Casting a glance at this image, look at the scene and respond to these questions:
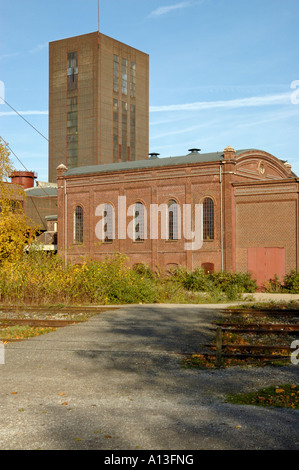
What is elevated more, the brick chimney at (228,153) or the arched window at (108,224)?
the brick chimney at (228,153)

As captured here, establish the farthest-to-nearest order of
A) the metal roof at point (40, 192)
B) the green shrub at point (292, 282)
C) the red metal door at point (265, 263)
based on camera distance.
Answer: the metal roof at point (40, 192) → the red metal door at point (265, 263) → the green shrub at point (292, 282)

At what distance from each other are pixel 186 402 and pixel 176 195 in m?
29.4

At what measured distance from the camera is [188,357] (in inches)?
440

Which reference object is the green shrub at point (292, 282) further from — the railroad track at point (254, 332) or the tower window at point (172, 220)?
the railroad track at point (254, 332)

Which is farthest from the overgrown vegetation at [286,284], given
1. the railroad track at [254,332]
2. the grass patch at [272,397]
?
the grass patch at [272,397]

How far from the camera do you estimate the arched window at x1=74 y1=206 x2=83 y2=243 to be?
4200 cm

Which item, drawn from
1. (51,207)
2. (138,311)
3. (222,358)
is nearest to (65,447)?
(222,358)

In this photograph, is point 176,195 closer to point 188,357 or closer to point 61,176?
point 61,176

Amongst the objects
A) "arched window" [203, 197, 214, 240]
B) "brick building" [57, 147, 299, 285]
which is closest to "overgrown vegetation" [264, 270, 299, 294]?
"brick building" [57, 147, 299, 285]

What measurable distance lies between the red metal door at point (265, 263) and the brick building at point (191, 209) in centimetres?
6

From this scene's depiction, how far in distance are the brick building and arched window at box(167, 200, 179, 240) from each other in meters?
0.07

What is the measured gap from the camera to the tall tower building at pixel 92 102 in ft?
254

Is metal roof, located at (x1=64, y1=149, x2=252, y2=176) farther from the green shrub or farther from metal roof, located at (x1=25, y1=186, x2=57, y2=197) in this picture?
metal roof, located at (x1=25, y1=186, x2=57, y2=197)

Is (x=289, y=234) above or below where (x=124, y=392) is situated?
above
